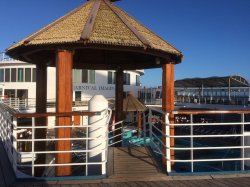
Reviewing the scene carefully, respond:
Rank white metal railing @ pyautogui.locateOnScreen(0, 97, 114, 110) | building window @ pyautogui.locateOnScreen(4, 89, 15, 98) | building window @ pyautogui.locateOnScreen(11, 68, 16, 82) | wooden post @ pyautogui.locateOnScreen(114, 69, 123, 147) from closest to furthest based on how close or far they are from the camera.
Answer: wooden post @ pyautogui.locateOnScreen(114, 69, 123, 147) < white metal railing @ pyautogui.locateOnScreen(0, 97, 114, 110) < building window @ pyautogui.locateOnScreen(11, 68, 16, 82) < building window @ pyautogui.locateOnScreen(4, 89, 15, 98)

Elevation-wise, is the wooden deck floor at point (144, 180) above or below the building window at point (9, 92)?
below

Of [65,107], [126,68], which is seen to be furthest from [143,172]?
[126,68]

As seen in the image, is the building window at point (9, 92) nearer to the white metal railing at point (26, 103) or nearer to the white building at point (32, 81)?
the white building at point (32, 81)

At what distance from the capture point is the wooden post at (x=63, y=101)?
664cm

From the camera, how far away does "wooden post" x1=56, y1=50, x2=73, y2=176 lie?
6.64 metres

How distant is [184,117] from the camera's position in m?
38.9

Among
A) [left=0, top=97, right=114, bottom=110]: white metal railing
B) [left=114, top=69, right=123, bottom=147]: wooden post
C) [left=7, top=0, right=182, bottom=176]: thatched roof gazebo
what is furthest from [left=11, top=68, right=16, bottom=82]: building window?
[left=7, top=0, right=182, bottom=176]: thatched roof gazebo

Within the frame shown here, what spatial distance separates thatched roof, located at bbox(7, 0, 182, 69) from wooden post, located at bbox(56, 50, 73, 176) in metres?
0.36

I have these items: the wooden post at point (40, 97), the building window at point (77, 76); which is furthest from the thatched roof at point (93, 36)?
the building window at point (77, 76)

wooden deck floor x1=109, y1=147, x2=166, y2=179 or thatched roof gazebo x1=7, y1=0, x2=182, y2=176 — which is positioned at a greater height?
thatched roof gazebo x1=7, y1=0, x2=182, y2=176

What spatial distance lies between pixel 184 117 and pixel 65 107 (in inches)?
1323

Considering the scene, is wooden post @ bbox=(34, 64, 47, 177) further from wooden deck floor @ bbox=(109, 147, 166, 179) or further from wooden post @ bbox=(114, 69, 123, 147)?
wooden post @ bbox=(114, 69, 123, 147)

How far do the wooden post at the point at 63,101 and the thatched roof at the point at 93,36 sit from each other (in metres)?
0.36

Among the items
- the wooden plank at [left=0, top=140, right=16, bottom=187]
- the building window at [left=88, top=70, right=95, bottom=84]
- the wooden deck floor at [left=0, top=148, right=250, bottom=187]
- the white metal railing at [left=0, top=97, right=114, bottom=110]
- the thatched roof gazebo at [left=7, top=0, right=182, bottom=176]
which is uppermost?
the building window at [left=88, top=70, right=95, bottom=84]
